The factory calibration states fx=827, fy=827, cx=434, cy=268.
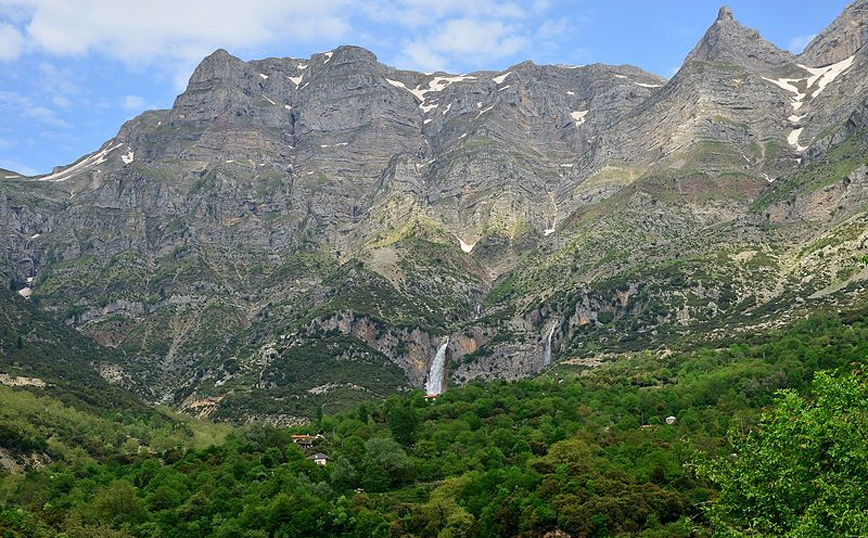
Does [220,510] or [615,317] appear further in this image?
[615,317]

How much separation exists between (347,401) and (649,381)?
72797 mm

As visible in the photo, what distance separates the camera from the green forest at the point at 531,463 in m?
34.4

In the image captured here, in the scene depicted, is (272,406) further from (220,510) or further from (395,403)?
(220,510)

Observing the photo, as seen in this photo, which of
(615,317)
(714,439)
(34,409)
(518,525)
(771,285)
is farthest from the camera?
(615,317)

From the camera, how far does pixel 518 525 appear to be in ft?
225

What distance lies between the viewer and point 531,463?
83438 mm

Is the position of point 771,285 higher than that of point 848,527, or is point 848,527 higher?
point 771,285

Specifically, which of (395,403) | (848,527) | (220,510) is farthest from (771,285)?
(848,527)

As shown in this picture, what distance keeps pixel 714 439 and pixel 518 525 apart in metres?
24.7

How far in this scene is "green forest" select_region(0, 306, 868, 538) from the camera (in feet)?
113

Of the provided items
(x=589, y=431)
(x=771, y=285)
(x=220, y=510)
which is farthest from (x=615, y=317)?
(x=220, y=510)

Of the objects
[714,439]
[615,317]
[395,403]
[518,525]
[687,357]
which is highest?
[615,317]

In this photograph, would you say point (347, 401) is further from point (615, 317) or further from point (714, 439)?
point (714, 439)

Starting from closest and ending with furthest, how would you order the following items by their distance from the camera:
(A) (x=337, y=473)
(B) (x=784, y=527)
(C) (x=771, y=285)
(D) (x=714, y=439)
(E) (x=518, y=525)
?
1. (B) (x=784, y=527)
2. (E) (x=518, y=525)
3. (D) (x=714, y=439)
4. (A) (x=337, y=473)
5. (C) (x=771, y=285)
